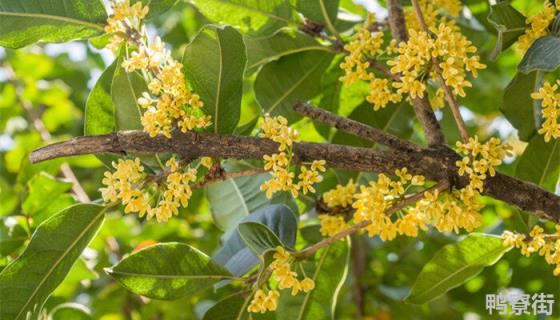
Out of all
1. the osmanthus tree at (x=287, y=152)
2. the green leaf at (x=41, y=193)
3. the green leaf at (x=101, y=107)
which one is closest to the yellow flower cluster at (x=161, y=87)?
the osmanthus tree at (x=287, y=152)

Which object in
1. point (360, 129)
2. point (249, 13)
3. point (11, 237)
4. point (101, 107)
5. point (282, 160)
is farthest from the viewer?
point (11, 237)

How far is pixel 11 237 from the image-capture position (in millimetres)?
1776

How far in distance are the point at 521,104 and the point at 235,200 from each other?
2.40ft

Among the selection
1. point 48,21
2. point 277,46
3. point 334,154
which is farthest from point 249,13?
point 334,154

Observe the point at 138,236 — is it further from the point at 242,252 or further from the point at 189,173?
the point at 189,173

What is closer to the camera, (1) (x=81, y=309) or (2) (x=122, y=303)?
(1) (x=81, y=309)

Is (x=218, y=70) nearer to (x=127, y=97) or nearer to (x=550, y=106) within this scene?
(x=127, y=97)

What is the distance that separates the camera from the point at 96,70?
3.34m

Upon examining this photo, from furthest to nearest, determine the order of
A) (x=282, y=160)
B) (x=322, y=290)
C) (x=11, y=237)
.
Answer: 1. (x=11, y=237)
2. (x=322, y=290)
3. (x=282, y=160)

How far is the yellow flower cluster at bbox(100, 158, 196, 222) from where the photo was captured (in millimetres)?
1199

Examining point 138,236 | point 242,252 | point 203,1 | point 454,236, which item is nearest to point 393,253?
point 454,236

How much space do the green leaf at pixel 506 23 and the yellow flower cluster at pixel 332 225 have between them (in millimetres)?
451

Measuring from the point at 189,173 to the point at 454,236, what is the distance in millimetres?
1194

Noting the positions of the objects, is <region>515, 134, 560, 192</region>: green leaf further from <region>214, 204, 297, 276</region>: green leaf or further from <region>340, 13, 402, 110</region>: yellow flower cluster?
<region>214, 204, 297, 276</region>: green leaf
